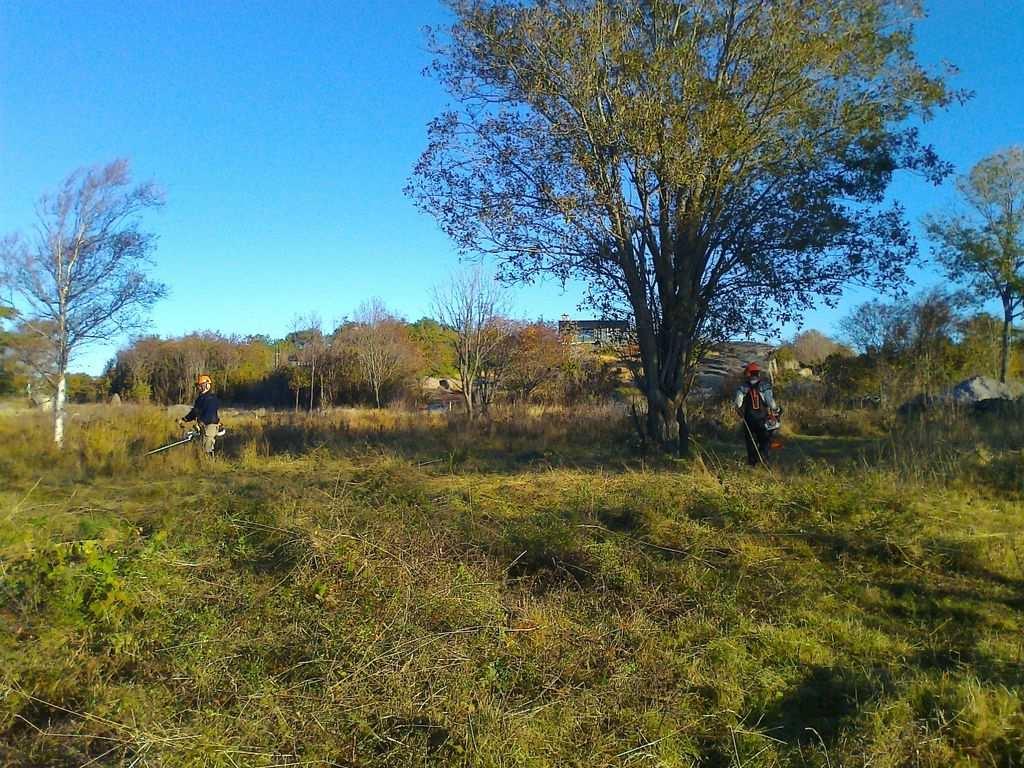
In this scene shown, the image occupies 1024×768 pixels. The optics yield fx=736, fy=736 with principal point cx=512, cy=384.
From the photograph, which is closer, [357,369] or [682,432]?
[682,432]

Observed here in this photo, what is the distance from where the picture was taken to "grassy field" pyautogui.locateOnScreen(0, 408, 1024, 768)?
3684mm

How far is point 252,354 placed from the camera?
130 feet

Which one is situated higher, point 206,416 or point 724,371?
point 724,371

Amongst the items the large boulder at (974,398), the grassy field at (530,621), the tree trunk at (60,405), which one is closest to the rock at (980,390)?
the large boulder at (974,398)

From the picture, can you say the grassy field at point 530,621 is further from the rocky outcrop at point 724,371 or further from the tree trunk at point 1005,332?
the tree trunk at point 1005,332

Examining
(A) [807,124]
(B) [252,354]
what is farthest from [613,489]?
(B) [252,354]

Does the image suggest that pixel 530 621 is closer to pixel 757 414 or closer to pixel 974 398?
pixel 757 414

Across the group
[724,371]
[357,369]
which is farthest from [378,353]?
[724,371]

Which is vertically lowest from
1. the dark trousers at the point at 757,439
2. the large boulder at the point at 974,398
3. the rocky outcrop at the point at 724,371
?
the dark trousers at the point at 757,439

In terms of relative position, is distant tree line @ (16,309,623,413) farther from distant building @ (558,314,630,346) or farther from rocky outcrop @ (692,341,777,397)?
distant building @ (558,314,630,346)

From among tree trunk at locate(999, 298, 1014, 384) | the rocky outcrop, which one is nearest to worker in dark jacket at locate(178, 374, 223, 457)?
the rocky outcrop

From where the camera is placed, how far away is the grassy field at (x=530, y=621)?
3684 millimetres

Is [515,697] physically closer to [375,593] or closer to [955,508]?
[375,593]

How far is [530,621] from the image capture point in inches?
188
